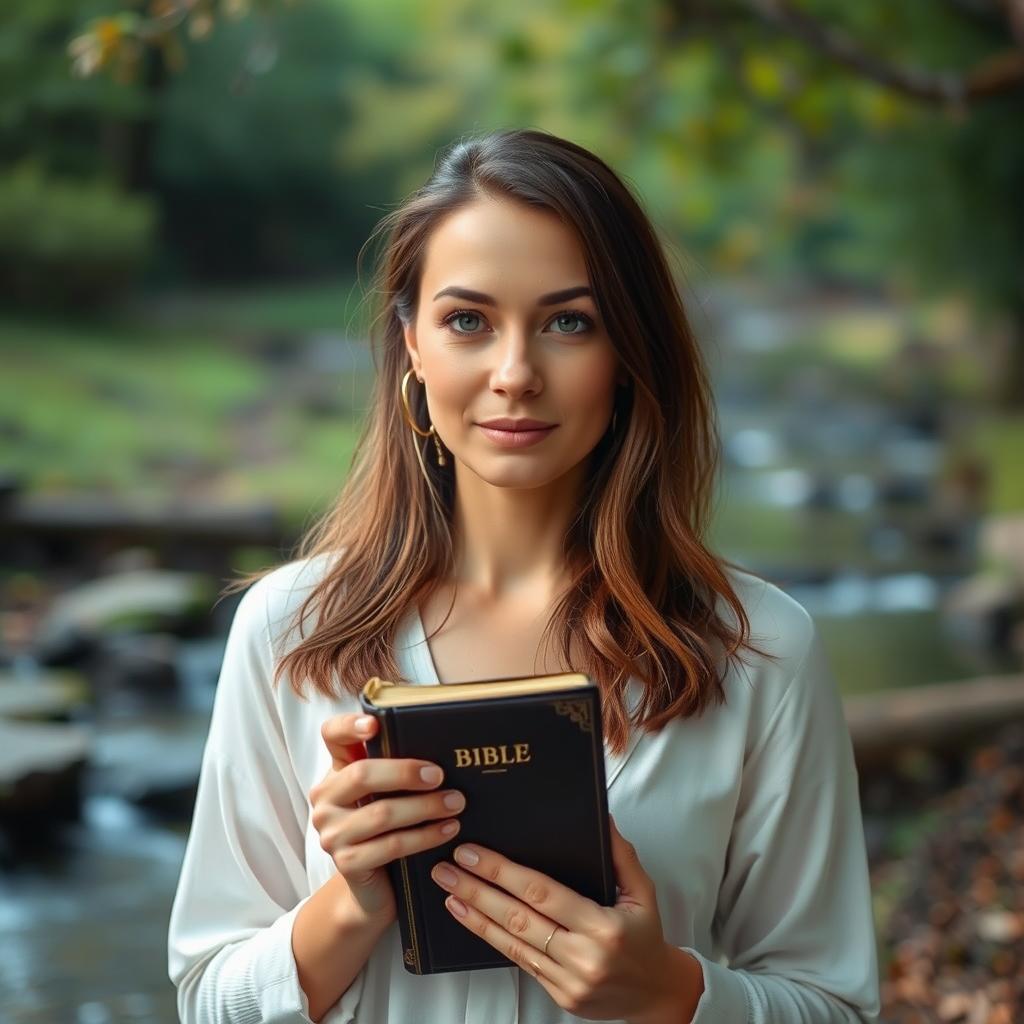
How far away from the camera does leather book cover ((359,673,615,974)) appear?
123 centimetres

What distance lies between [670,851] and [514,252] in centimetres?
61

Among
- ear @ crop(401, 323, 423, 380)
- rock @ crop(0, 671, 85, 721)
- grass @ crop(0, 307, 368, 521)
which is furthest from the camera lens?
grass @ crop(0, 307, 368, 521)

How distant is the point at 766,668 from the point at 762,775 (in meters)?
0.11

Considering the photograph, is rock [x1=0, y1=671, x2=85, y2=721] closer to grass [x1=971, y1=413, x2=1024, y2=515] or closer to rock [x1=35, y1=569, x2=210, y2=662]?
rock [x1=35, y1=569, x2=210, y2=662]

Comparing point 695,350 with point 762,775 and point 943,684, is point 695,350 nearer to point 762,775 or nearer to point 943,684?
point 762,775

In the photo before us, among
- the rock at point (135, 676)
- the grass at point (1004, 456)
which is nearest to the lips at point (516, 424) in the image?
the rock at point (135, 676)

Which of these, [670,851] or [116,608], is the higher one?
[670,851]

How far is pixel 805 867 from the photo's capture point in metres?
1.50

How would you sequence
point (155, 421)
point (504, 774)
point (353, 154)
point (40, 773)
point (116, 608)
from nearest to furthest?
1. point (504, 774)
2. point (40, 773)
3. point (116, 608)
4. point (155, 421)
5. point (353, 154)

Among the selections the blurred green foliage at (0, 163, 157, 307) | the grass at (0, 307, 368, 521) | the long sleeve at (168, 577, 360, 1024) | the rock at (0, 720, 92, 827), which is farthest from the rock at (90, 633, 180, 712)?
the long sleeve at (168, 577, 360, 1024)

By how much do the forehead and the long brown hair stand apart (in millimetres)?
16

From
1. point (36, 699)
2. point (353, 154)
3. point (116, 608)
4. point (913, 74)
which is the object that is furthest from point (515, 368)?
point (353, 154)

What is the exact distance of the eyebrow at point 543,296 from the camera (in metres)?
1.45

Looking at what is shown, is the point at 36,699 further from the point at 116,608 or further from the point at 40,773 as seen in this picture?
the point at 116,608
